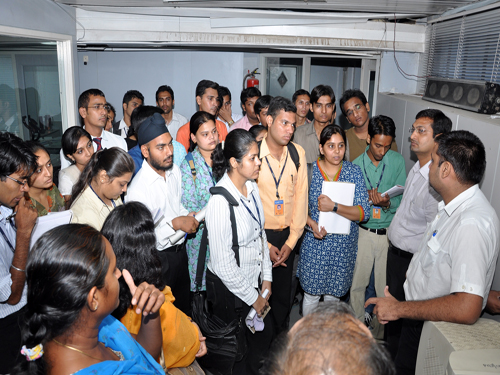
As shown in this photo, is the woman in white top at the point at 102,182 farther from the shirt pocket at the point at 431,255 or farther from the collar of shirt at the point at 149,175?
the shirt pocket at the point at 431,255

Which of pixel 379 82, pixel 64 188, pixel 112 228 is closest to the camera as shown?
pixel 112 228

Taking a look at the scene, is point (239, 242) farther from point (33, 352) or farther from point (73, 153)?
point (73, 153)

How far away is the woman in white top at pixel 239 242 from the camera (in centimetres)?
227

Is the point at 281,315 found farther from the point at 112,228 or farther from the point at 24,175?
the point at 24,175

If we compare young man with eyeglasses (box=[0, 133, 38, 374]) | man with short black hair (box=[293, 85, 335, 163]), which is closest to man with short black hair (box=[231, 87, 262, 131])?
man with short black hair (box=[293, 85, 335, 163])

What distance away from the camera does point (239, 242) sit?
7.67 feet

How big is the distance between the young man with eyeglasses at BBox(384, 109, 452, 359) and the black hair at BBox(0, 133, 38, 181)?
2.51 meters

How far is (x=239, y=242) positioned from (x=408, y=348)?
3.88ft

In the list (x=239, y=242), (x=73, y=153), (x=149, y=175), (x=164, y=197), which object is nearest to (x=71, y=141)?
(x=73, y=153)

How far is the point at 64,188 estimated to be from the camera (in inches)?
116

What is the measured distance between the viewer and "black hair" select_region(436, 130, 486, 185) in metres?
1.86

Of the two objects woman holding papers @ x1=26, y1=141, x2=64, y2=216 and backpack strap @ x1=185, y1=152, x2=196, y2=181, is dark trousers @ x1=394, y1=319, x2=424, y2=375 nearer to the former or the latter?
backpack strap @ x1=185, y1=152, x2=196, y2=181

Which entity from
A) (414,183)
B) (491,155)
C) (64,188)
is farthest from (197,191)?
(491,155)

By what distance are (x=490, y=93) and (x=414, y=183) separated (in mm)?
963
